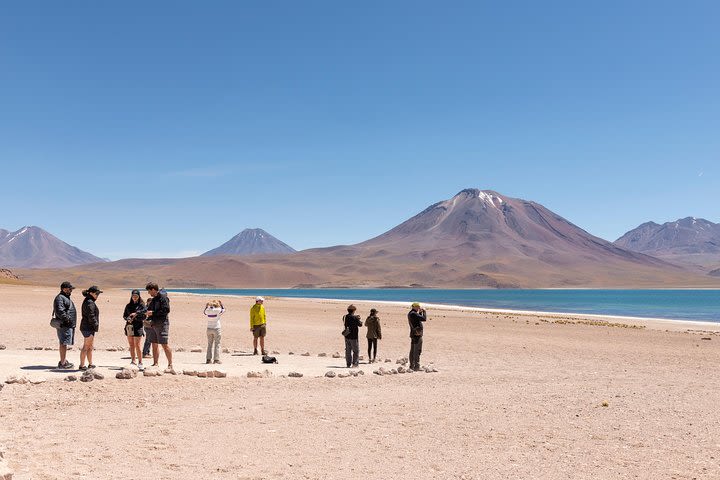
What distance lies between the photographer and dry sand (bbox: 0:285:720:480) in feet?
26.4

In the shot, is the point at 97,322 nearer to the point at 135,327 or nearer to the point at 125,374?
the point at 135,327

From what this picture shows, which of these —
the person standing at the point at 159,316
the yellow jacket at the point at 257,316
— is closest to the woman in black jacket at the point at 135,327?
the person standing at the point at 159,316

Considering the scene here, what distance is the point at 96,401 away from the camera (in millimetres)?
11406

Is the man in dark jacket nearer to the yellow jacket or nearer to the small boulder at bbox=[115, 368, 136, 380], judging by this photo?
the small boulder at bbox=[115, 368, 136, 380]

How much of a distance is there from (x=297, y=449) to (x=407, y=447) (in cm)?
153

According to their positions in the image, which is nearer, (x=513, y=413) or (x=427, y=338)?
(x=513, y=413)

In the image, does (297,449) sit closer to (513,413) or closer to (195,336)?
(513,413)

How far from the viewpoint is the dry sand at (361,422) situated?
805 cm

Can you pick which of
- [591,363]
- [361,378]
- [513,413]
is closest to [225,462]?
[513,413]

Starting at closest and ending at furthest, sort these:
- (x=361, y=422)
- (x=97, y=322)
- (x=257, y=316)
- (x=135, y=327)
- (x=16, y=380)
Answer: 1. (x=361, y=422)
2. (x=16, y=380)
3. (x=97, y=322)
4. (x=135, y=327)
5. (x=257, y=316)

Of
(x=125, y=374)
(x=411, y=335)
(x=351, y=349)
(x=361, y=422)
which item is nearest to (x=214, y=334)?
(x=125, y=374)

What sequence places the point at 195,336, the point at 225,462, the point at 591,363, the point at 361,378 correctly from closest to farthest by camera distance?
the point at 225,462, the point at 361,378, the point at 591,363, the point at 195,336

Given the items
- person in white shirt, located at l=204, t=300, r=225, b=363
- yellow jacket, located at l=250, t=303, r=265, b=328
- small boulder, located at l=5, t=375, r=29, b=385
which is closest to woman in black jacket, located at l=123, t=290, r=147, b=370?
person in white shirt, located at l=204, t=300, r=225, b=363

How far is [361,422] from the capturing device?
10414mm
